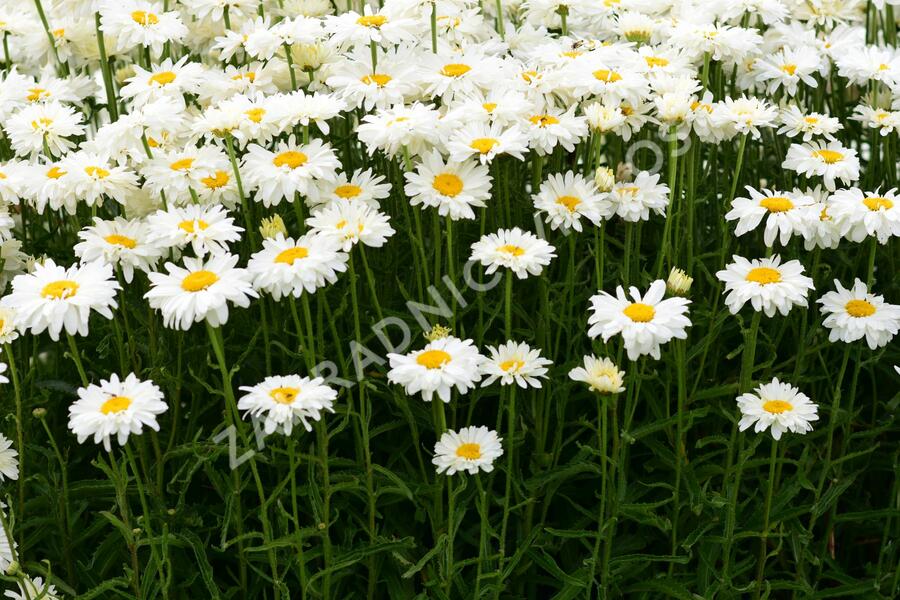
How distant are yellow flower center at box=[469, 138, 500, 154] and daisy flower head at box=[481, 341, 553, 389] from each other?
1.38 ft

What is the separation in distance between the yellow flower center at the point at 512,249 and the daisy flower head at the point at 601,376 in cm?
28

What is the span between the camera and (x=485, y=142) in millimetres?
2268

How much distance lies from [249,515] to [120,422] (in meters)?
0.54

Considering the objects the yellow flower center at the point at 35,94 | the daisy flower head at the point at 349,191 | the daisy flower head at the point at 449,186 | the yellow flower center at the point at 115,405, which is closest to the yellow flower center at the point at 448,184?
the daisy flower head at the point at 449,186

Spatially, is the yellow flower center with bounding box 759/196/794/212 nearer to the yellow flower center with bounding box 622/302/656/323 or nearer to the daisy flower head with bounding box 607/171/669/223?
the daisy flower head with bounding box 607/171/669/223

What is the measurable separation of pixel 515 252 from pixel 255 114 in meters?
0.67

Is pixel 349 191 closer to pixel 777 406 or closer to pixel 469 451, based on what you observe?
pixel 469 451

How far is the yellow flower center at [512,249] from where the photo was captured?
2.21 metres

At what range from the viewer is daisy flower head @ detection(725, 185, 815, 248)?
7.41 feet

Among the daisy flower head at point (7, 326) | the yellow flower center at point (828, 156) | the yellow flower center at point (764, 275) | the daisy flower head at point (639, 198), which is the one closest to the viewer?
the daisy flower head at point (7, 326)

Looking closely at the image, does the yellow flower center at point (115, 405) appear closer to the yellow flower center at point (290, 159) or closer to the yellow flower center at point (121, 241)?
the yellow flower center at point (121, 241)

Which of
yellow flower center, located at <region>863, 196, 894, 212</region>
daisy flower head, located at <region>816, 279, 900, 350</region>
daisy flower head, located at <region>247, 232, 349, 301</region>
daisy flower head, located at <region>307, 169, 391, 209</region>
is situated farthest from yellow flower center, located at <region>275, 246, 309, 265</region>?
yellow flower center, located at <region>863, 196, 894, 212</region>

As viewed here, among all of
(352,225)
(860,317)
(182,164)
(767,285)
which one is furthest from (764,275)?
(182,164)

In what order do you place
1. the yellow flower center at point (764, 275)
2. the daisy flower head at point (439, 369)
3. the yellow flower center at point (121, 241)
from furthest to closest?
the yellow flower center at point (121, 241), the yellow flower center at point (764, 275), the daisy flower head at point (439, 369)
